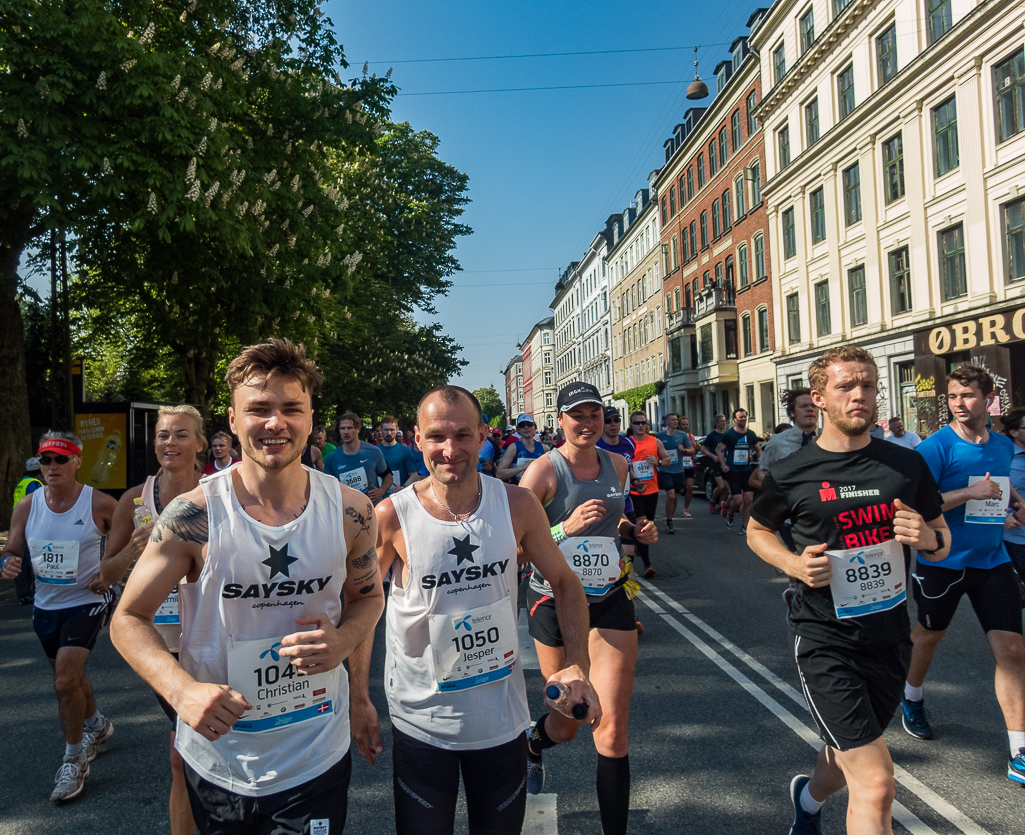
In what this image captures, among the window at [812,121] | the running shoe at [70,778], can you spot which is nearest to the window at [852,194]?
the window at [812,121]

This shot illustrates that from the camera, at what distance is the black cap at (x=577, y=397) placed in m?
4.20

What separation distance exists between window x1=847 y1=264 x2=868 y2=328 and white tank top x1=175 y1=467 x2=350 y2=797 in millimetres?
28980

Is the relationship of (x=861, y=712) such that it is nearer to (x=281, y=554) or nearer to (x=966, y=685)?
(x=281, y=554)

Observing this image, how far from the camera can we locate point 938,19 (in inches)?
907

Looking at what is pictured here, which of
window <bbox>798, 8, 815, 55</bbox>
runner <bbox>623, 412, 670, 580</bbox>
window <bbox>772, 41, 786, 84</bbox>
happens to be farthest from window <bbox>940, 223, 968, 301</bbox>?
runner <bbox>623, 412, 670, 580</bbox>

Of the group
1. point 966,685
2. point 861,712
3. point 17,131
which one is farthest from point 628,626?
point 17,131

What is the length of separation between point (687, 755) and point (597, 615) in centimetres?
117

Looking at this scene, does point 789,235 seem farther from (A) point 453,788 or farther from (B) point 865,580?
(A) point 453,788

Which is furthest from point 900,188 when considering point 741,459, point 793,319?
point 741,459

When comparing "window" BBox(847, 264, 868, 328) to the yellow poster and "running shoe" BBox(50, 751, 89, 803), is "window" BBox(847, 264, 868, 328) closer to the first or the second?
the yellow poster

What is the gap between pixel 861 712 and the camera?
2877mm

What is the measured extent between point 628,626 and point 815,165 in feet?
103

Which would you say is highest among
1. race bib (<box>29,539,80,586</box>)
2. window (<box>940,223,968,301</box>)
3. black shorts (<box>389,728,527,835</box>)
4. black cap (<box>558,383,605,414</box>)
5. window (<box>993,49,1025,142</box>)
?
window (<box>993,49,1025,142</box>)

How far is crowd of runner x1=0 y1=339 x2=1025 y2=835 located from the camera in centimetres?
214
